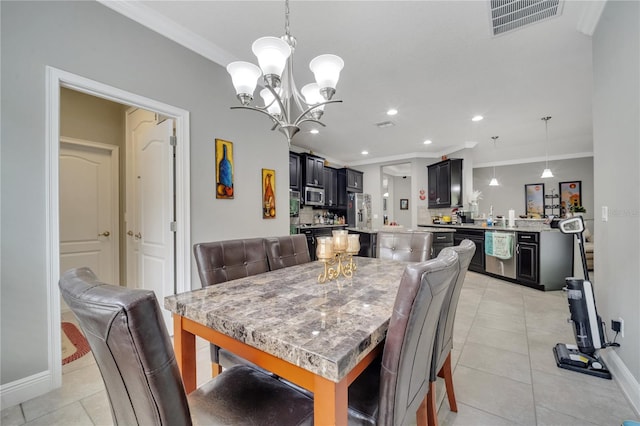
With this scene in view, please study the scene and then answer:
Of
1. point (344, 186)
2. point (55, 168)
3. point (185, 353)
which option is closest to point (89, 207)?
point (55, 168)

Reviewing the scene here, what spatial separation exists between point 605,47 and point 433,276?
8.24 feet

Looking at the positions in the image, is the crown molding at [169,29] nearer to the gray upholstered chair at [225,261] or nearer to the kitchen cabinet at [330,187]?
the gray upholstered chair at [225,261]

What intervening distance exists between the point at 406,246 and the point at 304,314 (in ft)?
4.95

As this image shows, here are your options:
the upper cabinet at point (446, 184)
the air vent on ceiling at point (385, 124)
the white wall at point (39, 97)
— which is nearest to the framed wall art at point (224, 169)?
the white wall at point (39, 97)

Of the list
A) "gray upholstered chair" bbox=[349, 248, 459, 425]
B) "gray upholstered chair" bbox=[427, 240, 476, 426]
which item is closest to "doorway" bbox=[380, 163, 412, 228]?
"gray upholstered chair" bbox=[427, 240, 476, 426]

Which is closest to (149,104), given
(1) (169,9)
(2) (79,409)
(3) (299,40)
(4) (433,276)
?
(1) (169,9)

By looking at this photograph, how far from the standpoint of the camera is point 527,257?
411 centimetres

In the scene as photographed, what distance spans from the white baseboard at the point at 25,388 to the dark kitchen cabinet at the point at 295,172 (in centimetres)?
418

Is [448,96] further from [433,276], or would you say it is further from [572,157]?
[572,157]

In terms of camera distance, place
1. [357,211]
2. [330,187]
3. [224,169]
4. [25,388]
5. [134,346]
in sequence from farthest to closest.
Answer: [357,211], [330,187], [224,169], [25,388], [134,346]

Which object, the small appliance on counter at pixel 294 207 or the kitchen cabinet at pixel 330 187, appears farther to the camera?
the kitchen cabinet at pixel 330 187

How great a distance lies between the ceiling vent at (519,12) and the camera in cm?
198

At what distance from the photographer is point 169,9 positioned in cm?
206

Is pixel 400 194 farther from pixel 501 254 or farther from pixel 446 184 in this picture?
pixel 501 254
